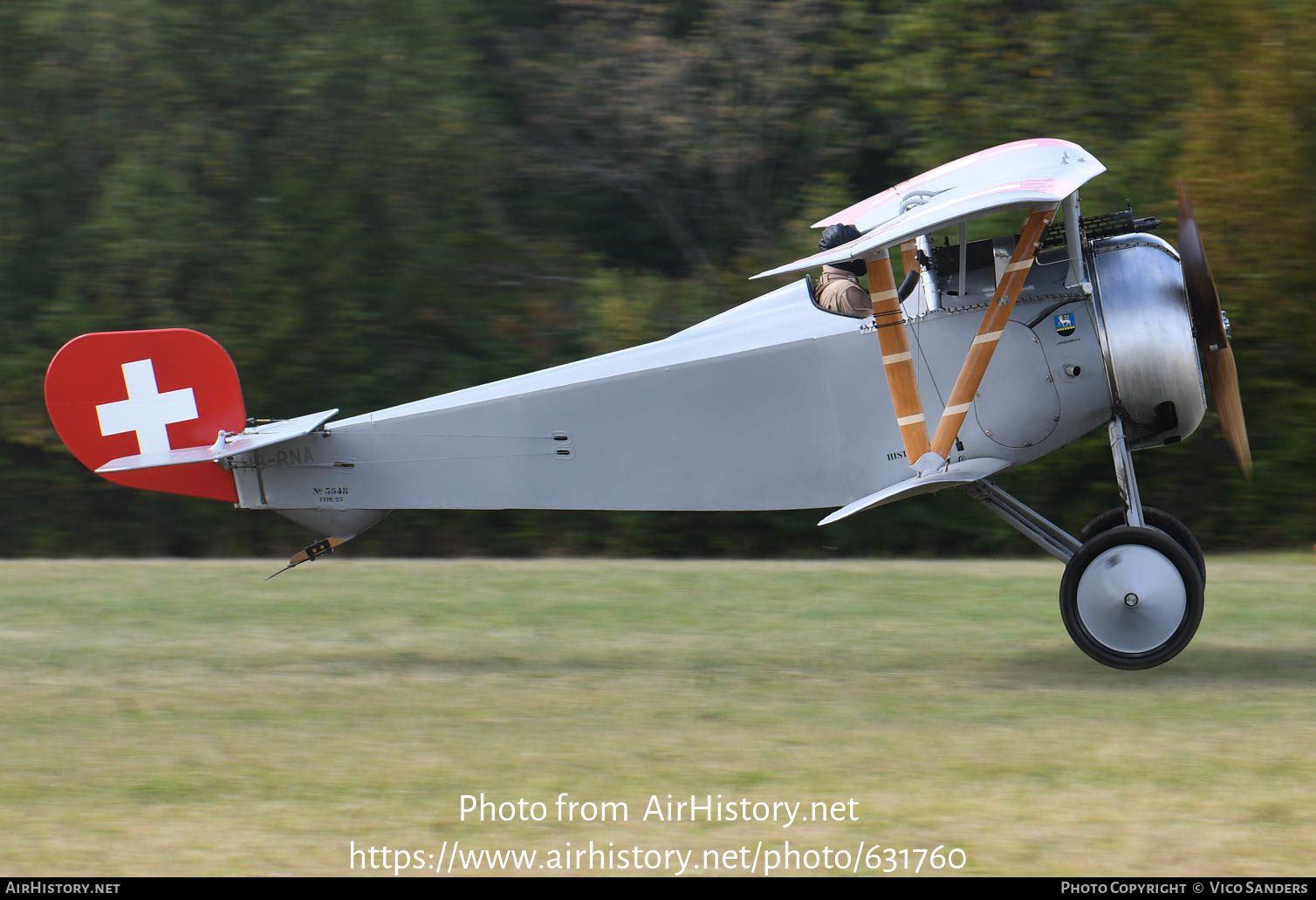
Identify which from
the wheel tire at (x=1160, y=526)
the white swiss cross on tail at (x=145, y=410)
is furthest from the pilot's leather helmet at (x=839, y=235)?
the white swiss cross on tail at (x=145, y=410)

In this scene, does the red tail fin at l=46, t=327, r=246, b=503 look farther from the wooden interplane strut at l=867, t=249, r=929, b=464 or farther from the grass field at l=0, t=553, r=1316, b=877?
the wooden interplane strut at l=867, t=249, r=929, b=464

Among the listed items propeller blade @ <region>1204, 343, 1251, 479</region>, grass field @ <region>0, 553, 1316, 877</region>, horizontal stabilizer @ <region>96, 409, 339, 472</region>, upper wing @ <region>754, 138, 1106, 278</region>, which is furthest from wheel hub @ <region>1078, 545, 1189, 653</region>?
horizontal stabilizer @ <region>96, 409, 339, 472</region>

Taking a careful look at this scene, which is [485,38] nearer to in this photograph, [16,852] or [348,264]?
[348,264]

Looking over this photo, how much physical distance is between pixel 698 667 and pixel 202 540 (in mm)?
8438

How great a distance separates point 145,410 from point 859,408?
12.3 ft

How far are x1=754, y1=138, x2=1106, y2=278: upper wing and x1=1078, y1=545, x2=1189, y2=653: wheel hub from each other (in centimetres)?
170

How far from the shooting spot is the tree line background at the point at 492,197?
12.1 m

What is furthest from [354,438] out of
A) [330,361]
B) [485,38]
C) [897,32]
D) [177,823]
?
[485,38]

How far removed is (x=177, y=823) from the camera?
4.67 metres

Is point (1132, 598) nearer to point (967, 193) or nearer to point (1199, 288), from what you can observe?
point (1199, 288)

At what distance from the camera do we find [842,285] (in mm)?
6762

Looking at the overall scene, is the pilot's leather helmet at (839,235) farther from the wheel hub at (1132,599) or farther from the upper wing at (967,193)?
the wheel hub at (1132,599)

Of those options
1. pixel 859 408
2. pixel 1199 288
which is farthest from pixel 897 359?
pixel 1199 288

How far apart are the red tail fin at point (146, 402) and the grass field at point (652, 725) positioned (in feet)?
3.60
